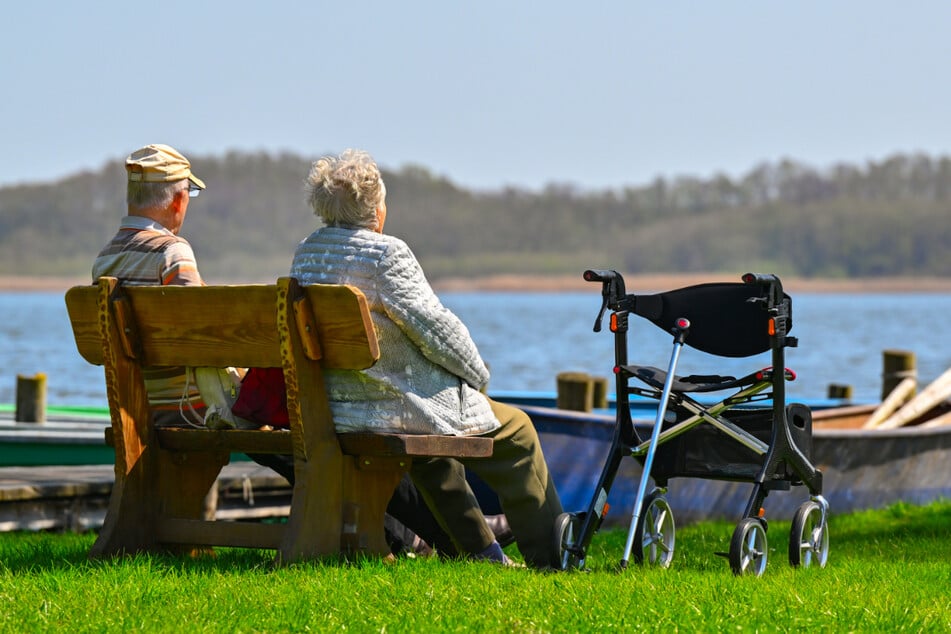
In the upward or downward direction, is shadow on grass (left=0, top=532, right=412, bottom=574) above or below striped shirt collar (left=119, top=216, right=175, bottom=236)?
below

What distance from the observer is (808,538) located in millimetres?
6641

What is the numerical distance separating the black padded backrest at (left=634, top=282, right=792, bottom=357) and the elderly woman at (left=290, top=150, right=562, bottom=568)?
782 millimetres

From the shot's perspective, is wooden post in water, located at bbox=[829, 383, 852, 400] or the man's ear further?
wooden post in water, located at bbox=[829, 383, 852, 400]

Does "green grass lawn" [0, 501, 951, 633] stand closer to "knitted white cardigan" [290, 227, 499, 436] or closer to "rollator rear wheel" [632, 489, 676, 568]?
"rollator rear wheel" [632, 489, 676, 568]

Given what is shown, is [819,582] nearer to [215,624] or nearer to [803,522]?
[803,522]

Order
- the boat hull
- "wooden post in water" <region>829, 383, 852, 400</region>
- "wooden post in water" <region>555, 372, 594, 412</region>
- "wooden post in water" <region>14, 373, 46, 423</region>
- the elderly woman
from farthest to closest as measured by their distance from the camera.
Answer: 1. "wooden post in water" <region>829, 383, 852, 400</region>
2. "wooden post in water" <region>14, 373, 46, 423</region>
3. "wooden post in water" <region>555, 372, 594, 412</region>
4. the boat hull
5. the elderly woman

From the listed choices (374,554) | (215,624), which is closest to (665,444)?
(374,554)

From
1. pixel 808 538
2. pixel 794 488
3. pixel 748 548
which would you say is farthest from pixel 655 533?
pixel 794 488

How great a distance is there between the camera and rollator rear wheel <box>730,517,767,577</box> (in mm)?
5895

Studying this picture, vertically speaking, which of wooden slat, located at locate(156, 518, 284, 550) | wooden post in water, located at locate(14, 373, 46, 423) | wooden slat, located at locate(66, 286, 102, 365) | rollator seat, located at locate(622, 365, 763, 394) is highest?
wooden slat, located at locate(66, 286, 102, 365)

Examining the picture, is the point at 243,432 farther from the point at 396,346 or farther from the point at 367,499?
the point at 396,346

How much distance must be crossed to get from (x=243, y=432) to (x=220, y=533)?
0.43 m

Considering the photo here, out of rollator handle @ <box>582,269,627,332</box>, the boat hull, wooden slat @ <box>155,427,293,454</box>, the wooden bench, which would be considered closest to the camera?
the wooden bench

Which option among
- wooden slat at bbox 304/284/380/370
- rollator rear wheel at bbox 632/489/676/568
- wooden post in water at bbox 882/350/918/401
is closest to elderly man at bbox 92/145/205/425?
wooden slat at bbox 304/284/380/370
